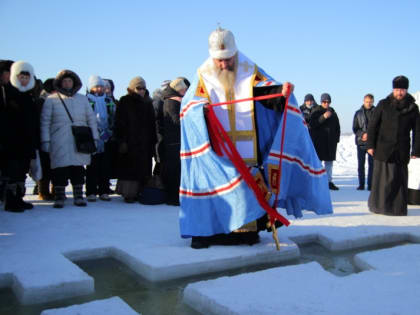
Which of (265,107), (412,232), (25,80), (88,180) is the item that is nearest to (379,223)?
(412,232)

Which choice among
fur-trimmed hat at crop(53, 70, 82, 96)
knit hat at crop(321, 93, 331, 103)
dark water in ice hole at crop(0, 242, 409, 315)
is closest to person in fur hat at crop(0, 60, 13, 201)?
fur-trimmed hat at crop(53, 70, 82, 96)

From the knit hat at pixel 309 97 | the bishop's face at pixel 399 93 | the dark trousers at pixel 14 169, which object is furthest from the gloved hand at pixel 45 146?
the knit hat at pixel 309 97

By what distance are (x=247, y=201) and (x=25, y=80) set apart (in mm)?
3504

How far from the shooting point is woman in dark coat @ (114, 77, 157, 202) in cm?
662

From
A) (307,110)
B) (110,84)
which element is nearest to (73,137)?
(110,84)

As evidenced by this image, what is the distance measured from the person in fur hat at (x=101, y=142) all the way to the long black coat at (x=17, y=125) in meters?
1.21

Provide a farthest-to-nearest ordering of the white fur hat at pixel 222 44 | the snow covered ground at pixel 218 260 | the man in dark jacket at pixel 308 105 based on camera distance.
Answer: the man in dark jacket at pixel 308 105 < the white fur hat at pixel 222 44 < the snow covered ground at pixel 218 260

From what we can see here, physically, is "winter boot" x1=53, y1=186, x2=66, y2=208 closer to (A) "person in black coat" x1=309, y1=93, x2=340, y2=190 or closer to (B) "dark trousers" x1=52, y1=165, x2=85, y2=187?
(B) "dark trousers" x1=52, y1=165, x2=85, y2=187

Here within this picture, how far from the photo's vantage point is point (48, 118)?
592 cm

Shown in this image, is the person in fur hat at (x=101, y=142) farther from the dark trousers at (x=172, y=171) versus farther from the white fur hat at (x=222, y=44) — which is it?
the white fur hat at (x=222, y=44)

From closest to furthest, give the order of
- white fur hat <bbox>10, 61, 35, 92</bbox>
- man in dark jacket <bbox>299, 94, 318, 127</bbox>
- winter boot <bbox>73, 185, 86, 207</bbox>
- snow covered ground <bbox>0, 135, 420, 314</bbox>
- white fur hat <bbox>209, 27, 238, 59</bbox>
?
snow covered ground <bbox>0, 135, 420, 314</bbox>, white fur hat <bbox>209, 27, 238, 59</bbox>, white fur hat <bbox>10, 61, 35, 92</bbox>, winter boot <bbox>73, 185, 86, 207</bbox>, man in dark jacket <bbox>299, 94, 318, 127</bbox>

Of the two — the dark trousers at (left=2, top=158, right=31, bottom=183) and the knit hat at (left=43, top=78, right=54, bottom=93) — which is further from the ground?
the knit hat at (left=43, top=78, right=54, bottom=93)

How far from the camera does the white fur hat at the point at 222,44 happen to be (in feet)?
13.2

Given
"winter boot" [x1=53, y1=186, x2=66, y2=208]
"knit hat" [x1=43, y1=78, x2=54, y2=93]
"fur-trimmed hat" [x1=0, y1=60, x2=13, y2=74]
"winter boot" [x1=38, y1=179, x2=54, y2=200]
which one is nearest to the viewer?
"fur-trimmed hat" [x1=0, y1=60, x2=13, y2=74]
